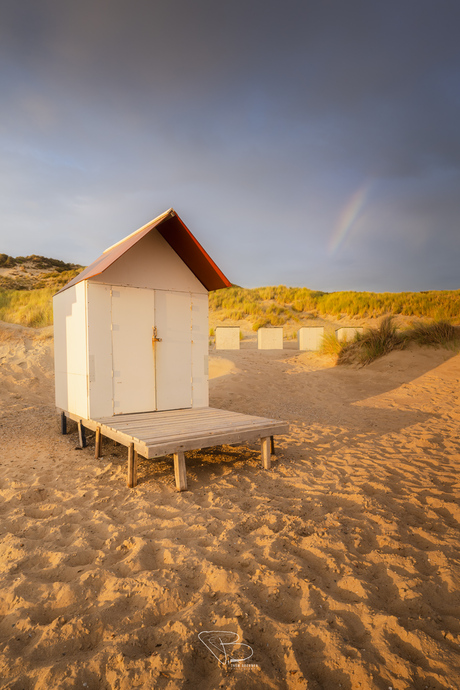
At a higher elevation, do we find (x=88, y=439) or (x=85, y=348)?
(x=85, y=348)

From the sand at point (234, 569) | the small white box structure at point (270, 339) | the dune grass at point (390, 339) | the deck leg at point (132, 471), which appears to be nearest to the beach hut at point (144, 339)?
the deck leg at point (132, 471)

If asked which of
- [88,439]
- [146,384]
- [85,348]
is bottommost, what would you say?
[88,439]

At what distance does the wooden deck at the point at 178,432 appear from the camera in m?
4.23

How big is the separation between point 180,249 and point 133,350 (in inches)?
72.8

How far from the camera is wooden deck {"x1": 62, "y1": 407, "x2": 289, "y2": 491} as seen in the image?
4.23 meters

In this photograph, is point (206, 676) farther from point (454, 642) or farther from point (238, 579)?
point (454, 642)

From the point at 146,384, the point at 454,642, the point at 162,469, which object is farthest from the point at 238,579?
the point at 146,384

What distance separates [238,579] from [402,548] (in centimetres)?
145

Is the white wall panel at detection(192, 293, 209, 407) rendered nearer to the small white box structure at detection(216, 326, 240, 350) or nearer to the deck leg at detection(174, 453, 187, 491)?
the deck leg at detection(174, 453, 187, 491)

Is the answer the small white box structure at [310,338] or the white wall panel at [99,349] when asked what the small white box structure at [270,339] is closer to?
the small white box structure at [310,338]

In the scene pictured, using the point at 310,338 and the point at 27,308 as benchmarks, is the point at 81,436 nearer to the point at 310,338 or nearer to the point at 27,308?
the point at 27,308

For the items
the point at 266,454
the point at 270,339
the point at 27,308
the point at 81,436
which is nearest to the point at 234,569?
the point at 266,454

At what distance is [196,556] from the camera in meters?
2.93

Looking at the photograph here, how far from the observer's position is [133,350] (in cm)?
582
